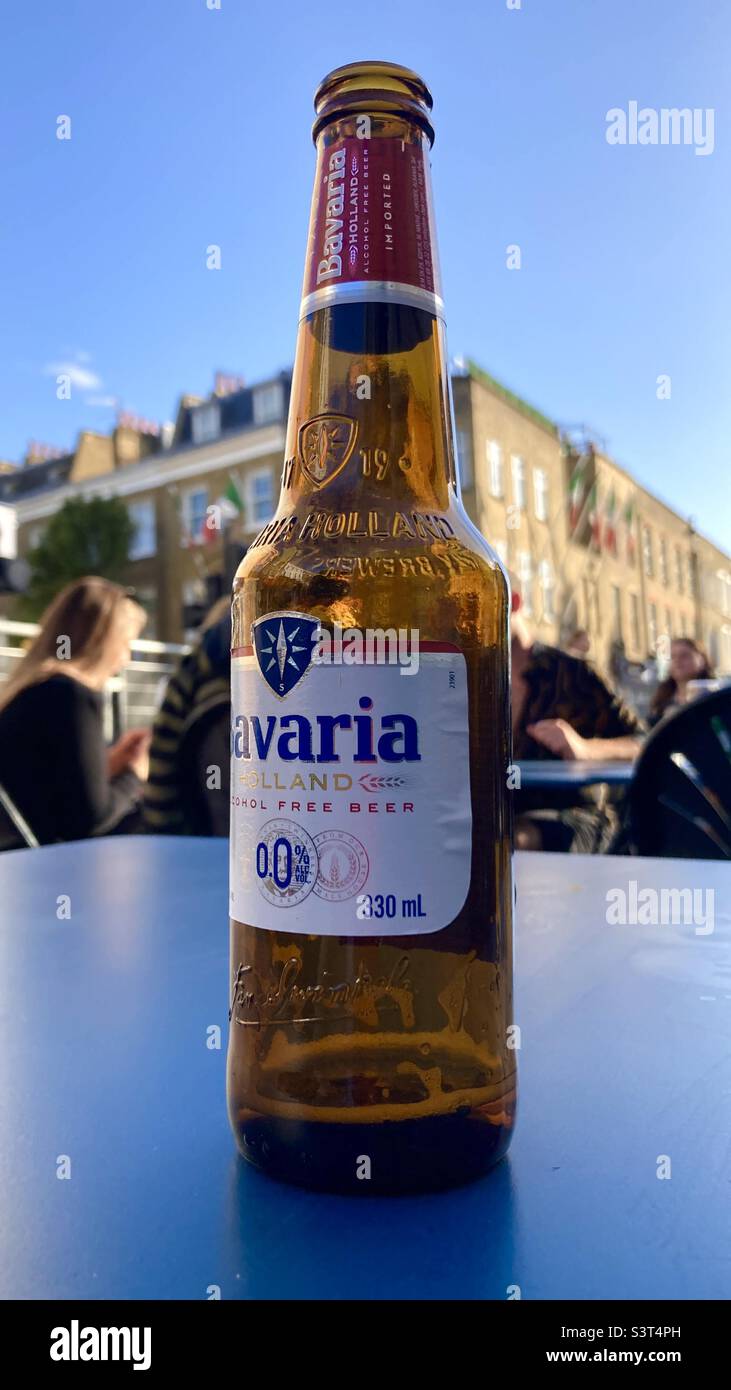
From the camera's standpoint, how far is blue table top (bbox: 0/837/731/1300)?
369 mm

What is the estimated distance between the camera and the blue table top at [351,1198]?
0.37 meters

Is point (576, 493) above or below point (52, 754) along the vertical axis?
above

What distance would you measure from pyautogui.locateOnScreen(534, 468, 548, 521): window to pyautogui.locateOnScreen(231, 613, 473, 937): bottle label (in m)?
20.0

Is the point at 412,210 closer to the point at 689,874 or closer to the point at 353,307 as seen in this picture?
the point at 353,307

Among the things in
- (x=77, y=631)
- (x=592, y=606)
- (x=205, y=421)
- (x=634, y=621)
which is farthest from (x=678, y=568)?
(x=77, y=631)

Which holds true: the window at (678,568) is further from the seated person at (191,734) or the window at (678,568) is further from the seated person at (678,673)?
the seated person at (191,734)

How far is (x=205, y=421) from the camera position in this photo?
2489 cm

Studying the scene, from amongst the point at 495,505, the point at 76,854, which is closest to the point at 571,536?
the point at 495,505

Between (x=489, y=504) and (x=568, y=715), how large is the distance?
1496 centimetres

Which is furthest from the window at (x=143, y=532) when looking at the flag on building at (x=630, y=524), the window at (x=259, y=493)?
the flag on building at (x=630, y=524)

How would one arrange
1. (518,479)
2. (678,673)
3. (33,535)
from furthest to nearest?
(33,535)
(518,479)
(678,673)

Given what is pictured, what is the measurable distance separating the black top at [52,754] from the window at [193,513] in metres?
19.3

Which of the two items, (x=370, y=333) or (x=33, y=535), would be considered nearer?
(x=370, y=333)

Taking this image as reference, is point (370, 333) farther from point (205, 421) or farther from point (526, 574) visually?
point (205, 421)
